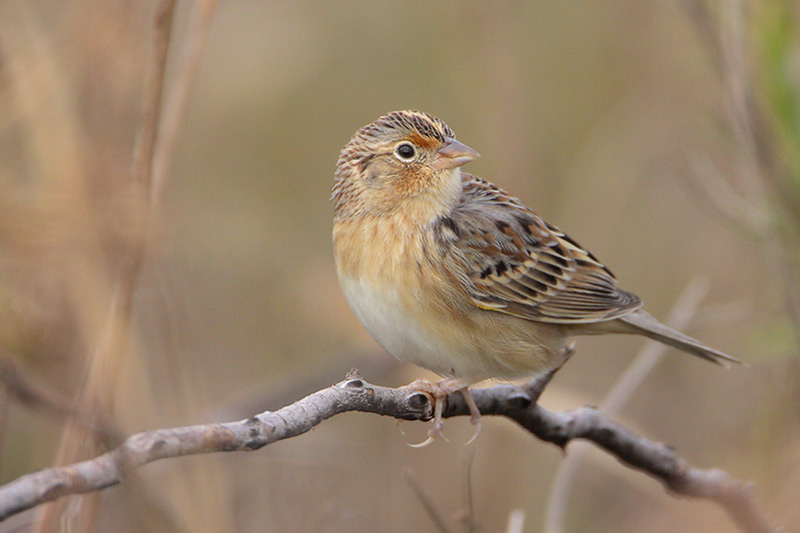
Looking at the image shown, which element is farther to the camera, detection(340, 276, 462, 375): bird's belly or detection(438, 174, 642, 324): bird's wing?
detection(438, 174, 642, 324): bird's wing

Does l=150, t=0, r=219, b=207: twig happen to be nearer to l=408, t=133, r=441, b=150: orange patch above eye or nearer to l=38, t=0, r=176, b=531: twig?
l=38, t=0, r=176, b=531: twig

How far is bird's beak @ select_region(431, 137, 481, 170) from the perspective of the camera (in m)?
3.53

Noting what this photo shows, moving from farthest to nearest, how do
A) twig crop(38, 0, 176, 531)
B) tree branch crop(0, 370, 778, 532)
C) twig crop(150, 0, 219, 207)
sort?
twig crop(150, 0, 219, 207), twig crop(38, 0, 176, 531), tree branch crop(0, 370, 778, 532)

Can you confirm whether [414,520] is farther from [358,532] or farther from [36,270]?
[36,270]

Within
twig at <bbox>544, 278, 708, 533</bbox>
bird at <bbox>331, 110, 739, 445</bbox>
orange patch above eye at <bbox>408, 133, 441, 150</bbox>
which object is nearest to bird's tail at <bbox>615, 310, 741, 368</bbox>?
bird at <bbox>331, 110, 739, 445</bbox>

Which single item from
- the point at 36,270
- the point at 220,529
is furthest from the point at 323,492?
the point at 36,270

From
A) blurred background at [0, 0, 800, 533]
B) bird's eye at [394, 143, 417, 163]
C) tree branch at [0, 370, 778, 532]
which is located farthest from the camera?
bird's eye at [394, 143, 417, 163]

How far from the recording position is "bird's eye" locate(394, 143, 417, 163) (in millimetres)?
3635

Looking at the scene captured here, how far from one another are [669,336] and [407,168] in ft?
4.25

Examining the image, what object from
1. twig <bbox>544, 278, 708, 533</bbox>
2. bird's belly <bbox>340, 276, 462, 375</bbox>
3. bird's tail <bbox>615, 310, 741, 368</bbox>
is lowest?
twig <bbox>544, 278, 708, 533</bbox>

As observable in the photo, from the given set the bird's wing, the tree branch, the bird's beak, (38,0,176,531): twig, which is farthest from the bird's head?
(38,0,176,531): twig

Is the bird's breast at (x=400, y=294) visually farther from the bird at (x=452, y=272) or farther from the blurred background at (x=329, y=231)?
the blurred background at (x=329, y=231)

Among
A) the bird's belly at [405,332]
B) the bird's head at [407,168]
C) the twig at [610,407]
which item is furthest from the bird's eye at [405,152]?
the twig at [610,407]

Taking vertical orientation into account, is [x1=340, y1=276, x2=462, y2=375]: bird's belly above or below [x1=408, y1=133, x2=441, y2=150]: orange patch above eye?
below
